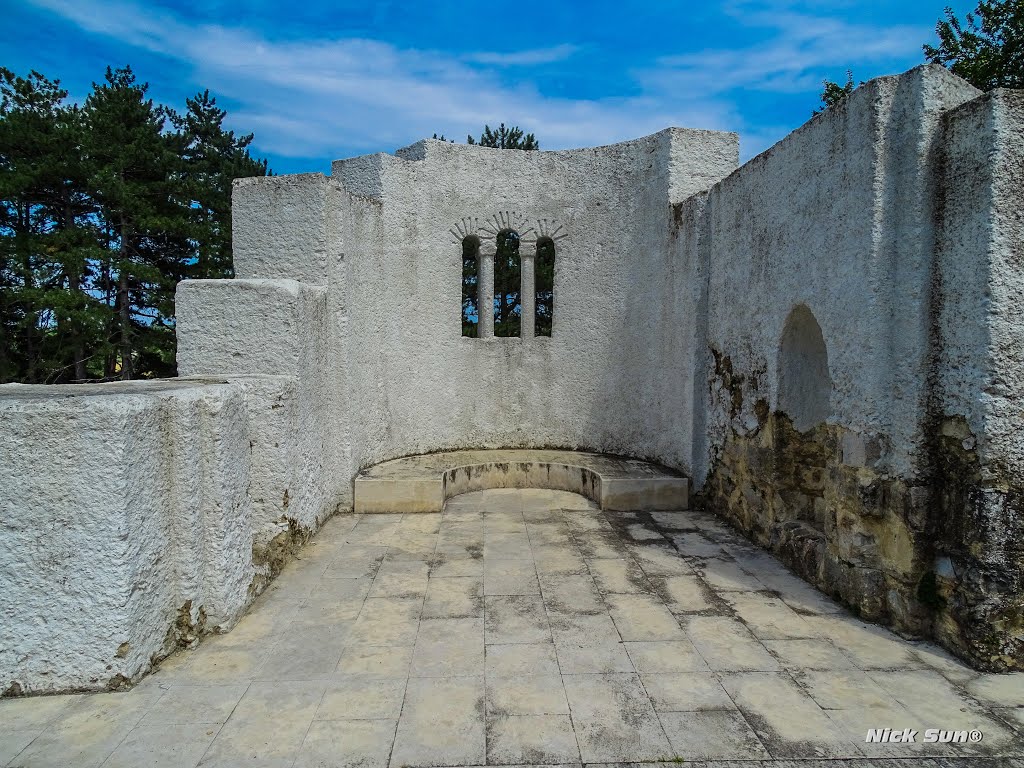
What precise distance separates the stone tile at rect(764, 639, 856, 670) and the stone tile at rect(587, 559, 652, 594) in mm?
1056

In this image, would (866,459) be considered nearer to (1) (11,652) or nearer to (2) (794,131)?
(2) (794,131)

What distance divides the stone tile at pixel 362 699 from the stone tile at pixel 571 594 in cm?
133

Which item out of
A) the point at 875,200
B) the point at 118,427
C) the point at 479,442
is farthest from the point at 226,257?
the point at 875,200

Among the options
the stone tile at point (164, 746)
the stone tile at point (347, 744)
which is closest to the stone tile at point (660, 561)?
the stone tile at point (347, 744)

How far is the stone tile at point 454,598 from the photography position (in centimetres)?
409

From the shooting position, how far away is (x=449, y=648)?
3600 mm

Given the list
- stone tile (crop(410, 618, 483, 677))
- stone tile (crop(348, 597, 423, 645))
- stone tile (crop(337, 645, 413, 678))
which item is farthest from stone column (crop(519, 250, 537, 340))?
stone tile (crop(337, 645, 413, 678))

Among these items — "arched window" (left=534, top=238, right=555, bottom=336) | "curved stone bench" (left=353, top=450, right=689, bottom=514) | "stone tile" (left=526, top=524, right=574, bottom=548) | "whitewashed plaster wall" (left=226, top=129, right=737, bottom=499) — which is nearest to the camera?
"stone tile" (left=526, top=524, right=574, bottom=548)

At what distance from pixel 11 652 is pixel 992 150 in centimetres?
579

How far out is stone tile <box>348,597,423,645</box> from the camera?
3.71 m

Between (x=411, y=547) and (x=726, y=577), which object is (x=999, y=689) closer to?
(x=726, y=577)

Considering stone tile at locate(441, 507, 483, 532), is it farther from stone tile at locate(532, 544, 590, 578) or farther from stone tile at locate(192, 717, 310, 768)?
stone tile at locate(192, 717, 310, 768)

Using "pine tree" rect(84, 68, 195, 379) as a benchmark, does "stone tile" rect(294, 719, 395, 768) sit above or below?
below

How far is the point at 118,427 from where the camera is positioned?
3.02 meters
